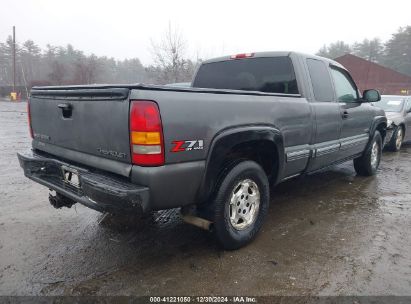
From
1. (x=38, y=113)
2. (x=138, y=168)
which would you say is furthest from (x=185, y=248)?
(x=38, y=113)

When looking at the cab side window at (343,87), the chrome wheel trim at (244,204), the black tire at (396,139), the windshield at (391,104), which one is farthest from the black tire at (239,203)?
the windshield at (391,104)

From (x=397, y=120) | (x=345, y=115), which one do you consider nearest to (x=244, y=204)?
(x=345, y=115)

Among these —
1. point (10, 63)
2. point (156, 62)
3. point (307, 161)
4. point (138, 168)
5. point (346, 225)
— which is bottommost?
point (346, 225)

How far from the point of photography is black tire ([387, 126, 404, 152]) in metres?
8.15

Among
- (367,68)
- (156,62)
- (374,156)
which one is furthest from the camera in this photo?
(367,68)

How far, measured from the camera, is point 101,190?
234 cm

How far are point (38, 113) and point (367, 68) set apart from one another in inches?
1755

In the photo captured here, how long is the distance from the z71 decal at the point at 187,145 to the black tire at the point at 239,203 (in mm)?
468

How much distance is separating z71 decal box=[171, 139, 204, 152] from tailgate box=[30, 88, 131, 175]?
34cm

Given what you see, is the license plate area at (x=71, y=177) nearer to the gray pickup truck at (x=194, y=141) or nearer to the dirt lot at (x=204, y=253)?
the gray pickup truck at (x=194, y=141)

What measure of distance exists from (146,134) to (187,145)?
333 millimetres

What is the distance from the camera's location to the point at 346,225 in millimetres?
3645

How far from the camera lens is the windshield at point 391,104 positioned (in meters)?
8.48

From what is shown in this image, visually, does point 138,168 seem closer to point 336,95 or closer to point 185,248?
point 185,248
